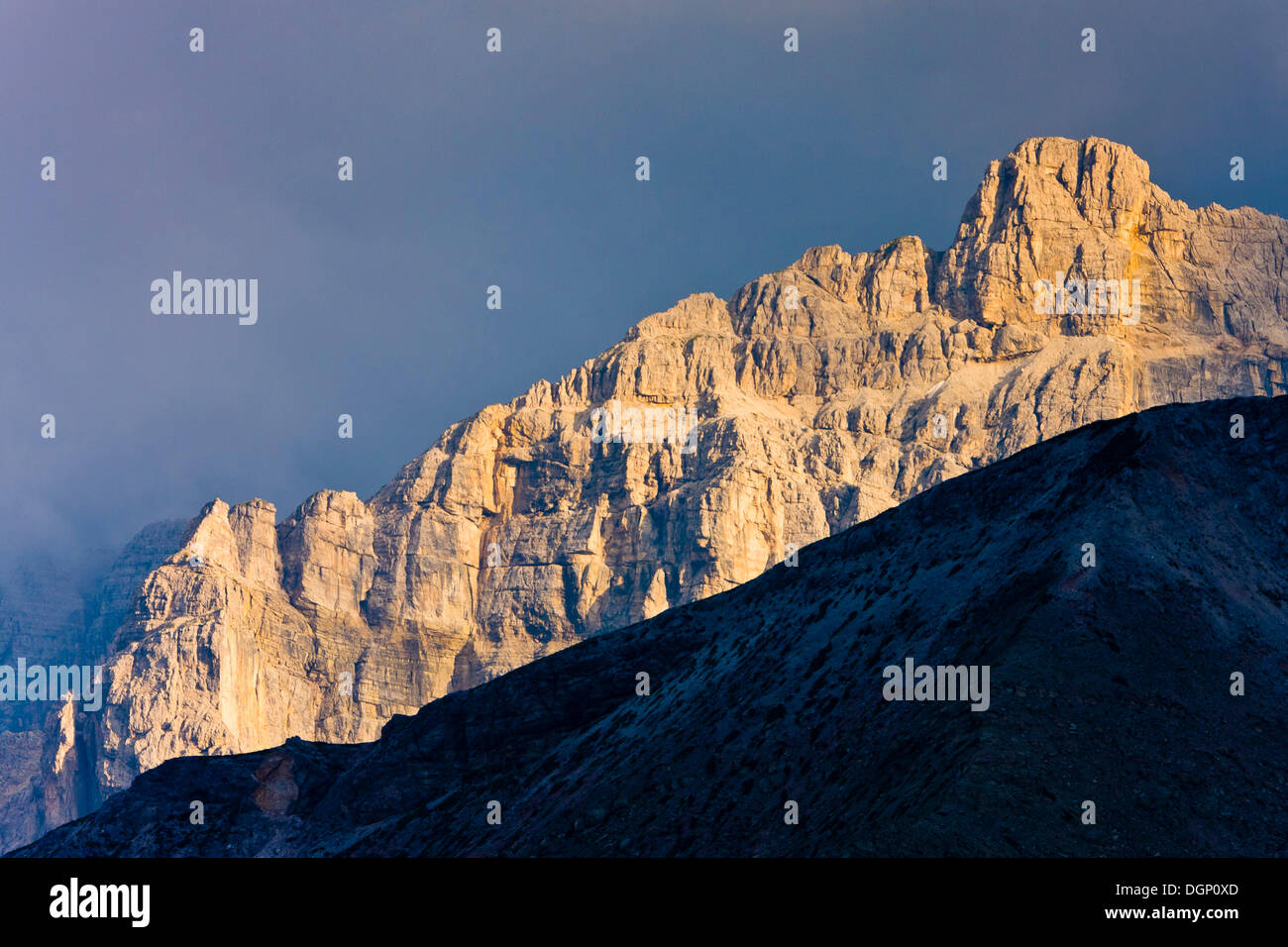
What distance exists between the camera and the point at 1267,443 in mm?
116812

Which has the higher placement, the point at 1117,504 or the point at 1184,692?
the point at 1117,504

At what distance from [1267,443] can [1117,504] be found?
1842 cm

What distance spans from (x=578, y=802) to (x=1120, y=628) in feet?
124

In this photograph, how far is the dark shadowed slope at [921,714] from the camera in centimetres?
8175

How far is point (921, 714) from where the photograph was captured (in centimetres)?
9344

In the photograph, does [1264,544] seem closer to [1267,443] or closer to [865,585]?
[1267,443]

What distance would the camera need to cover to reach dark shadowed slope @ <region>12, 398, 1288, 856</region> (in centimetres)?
8175

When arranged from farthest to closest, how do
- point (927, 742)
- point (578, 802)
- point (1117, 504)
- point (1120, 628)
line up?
point (578, 802) → point (1117, 504) → point (1120, 628) → point (927, 742)

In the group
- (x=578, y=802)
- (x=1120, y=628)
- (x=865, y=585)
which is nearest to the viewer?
(x=1120, y=628)

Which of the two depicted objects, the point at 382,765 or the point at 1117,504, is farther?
the point at 382,765
